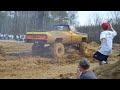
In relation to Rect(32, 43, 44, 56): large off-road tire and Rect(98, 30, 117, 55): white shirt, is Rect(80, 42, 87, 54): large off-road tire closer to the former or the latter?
Rect(32, 43, 44, 56): large off-road tire

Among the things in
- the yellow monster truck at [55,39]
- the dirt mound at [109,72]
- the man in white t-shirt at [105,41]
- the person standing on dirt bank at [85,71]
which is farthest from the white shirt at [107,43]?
the yellow monster truck at [55,39]

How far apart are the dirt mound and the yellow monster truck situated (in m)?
5.80

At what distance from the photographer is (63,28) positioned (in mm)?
14203

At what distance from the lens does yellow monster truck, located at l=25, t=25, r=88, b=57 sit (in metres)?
13.0

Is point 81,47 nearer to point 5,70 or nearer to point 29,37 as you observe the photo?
point 29,37

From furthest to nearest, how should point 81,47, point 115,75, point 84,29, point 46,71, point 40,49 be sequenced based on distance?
point 84,29 → point 81,47 → point 40,49 → point 46,71 → point 115,75

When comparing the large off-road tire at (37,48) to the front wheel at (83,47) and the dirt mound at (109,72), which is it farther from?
the dirt mound at (109,72)

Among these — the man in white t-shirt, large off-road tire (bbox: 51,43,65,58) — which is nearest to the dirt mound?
the man in white t-shirt

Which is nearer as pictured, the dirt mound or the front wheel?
the dirt mound

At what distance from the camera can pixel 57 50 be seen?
1320 centimetres

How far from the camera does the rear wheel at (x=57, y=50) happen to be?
13.2m
